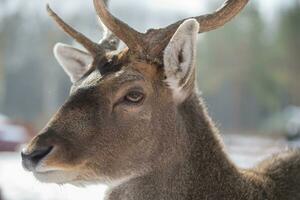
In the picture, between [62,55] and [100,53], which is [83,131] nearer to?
[100,53]

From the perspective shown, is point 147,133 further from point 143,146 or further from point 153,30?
point 153,30

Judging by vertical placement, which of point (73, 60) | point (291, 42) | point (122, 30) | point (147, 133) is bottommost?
point (147, 133)

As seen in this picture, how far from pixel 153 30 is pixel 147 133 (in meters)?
0.74

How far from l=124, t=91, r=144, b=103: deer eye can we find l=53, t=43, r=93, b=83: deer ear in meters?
0.96

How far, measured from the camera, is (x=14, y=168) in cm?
1970

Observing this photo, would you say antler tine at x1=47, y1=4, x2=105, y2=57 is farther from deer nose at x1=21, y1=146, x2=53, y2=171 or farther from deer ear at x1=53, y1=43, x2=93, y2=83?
deer nose at x1=21, y1=146, x2=53, y2=171

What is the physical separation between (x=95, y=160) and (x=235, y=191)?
3.37ft

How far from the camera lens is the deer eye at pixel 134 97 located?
5.00 meters

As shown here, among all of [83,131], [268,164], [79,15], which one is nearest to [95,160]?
[83,131]

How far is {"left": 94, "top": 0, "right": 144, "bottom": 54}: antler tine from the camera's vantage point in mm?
5176

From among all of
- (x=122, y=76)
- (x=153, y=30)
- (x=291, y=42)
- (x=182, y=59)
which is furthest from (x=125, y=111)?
(x=291, y=42)

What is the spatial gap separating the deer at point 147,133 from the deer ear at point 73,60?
50cm

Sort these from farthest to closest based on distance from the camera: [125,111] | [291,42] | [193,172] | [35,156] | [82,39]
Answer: [291,42], [82,39], [193,172], [125,111], [35,156]

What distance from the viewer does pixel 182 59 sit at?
5.06 metres
